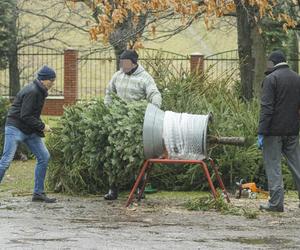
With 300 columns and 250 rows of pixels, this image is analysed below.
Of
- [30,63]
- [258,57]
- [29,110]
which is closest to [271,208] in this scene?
[29,110]

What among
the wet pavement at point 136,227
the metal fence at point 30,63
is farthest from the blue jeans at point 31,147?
the metal fence at point 30,63

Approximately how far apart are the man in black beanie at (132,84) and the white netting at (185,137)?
0.92m

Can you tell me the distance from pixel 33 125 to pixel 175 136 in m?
1.87

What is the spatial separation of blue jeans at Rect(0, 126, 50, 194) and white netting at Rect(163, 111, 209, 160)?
5.72ft

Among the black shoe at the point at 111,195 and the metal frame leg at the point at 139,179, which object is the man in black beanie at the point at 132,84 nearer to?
the black shoe at the point at 111,195

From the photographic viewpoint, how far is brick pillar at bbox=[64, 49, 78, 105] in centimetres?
3173

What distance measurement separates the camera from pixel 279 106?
411 inches

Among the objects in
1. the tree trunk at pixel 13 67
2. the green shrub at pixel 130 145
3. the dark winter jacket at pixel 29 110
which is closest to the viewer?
the dark winter jacket at pixel 29 110

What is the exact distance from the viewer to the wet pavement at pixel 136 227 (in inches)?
330

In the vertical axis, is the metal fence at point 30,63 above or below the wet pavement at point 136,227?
above

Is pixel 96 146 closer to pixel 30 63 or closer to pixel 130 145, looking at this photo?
pixel 130 145

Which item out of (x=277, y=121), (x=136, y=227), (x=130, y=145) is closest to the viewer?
(x=136, y=227)

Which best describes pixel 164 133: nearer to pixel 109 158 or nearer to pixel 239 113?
pixel 109 158

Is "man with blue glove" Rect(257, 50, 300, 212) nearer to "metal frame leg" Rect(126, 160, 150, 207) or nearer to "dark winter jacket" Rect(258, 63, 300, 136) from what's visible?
"dark winter jacket" Rect(258, 63, 300, 136)
